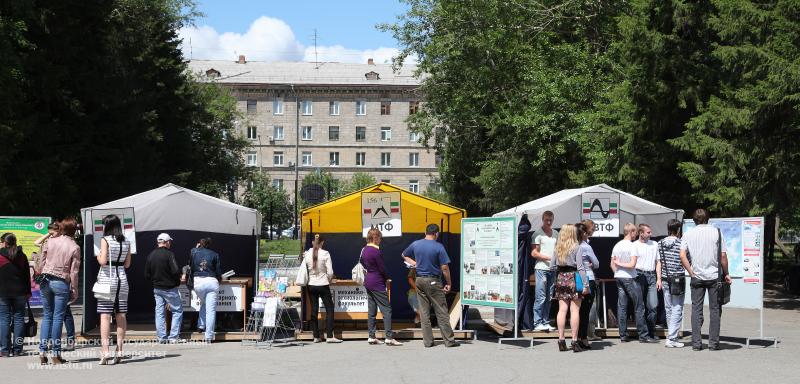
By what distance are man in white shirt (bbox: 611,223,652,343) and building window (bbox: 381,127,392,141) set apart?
3748 inches

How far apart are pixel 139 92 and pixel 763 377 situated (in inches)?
1429

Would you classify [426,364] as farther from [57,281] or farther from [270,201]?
[270,201]

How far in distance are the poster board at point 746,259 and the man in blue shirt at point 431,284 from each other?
429 centimetres

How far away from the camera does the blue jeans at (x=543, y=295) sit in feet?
54.6

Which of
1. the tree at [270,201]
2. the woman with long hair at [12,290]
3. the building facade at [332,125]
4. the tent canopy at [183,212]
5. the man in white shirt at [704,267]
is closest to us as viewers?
the woman with long hair at [12,290]

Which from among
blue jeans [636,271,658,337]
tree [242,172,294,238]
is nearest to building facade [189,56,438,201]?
tree [242,172,294,238]

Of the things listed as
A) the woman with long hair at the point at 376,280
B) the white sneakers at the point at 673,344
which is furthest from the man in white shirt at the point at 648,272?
the woman with long hair at the point at 376,280

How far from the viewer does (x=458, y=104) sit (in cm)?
4350

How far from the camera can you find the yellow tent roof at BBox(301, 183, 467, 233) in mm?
18297

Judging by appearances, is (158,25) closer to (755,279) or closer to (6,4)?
(6,4)

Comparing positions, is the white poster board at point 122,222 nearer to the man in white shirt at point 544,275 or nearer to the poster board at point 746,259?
the man in white shirt at point 544,275

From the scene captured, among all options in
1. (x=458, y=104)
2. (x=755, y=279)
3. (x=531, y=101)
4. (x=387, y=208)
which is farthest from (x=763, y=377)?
(x=458, y=104)

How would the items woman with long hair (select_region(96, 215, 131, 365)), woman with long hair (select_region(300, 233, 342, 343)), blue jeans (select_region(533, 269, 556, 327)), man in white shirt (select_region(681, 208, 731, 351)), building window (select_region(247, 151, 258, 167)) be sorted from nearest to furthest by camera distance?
woman with long hair (select_region(96, 215, 131, 365))
man in white shirt (select_region(681, 208, 731, 351))
woman with long hair (select_region(300, 233, 342, 343))
blue jeans (select_region(533, 269, 556, 327))
building window (select_region(247, 151, 258, 167))

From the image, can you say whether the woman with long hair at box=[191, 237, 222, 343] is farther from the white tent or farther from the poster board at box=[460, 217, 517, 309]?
the white tent
